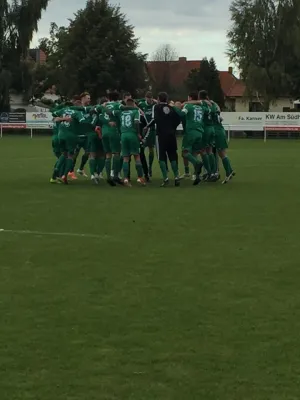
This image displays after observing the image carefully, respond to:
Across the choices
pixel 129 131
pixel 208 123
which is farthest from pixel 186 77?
pixel 129 131

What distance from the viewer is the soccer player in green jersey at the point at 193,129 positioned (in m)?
17.9

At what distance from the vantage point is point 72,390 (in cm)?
480

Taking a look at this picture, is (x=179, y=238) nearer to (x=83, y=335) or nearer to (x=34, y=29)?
(x=83, y=335)

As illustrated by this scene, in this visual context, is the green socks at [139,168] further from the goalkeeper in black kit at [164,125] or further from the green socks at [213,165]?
the green socks at [213,165]

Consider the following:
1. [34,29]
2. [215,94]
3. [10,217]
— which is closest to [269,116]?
[34,29]

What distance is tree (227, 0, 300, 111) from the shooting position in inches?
2596

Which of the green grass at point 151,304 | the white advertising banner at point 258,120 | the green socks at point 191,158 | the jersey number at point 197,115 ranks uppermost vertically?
the jersey number at point 197,115

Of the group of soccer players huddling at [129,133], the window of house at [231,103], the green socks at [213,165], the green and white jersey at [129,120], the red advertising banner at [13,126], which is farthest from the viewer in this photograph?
the window of house at [231,103]

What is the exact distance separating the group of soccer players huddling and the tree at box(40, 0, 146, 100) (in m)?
49.7

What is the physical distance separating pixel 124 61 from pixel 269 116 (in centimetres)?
2214

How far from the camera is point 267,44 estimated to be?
67562 millimetres

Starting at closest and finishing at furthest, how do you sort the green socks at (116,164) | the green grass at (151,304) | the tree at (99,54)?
1. the green grass at (151,304)
2. the green socks at (116,164)
3. the tree at (99,54)

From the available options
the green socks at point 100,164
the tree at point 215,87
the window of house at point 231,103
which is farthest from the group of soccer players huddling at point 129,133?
the window of house at point 231,103

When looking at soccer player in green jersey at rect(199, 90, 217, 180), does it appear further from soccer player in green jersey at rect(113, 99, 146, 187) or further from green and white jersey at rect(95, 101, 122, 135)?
green and white jersey at rect(95, 101, 122, 135)
